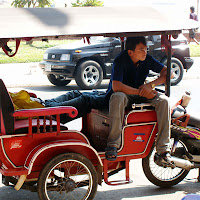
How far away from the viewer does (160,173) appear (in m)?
5.16

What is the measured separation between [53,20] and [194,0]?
6884cm

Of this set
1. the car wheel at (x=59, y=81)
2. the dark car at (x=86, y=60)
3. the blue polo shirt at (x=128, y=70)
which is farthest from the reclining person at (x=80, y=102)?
the car wheel at (x=59, y=81)

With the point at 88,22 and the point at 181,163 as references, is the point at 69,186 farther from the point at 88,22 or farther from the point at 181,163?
the point at 88,22

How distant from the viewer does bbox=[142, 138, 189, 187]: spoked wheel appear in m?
4.89

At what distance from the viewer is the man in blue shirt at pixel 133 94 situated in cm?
446

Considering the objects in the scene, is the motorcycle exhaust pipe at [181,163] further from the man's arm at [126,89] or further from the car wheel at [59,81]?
the car wheel at [59,81]

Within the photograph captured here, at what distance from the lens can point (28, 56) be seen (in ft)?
63.2

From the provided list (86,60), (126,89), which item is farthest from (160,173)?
(86,60)

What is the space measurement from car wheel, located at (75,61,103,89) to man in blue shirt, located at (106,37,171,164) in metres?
6.98

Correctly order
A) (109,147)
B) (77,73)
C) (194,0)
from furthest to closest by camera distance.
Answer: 1. (194,0)
2. (77,73)
3. (109,147)

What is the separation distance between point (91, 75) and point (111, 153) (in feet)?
25.2

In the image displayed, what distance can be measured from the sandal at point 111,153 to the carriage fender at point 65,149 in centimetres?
11

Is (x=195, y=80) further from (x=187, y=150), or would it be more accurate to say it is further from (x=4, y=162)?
(x=4, y=162)

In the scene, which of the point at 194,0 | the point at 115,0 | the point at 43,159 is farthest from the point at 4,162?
the point at 194,0
